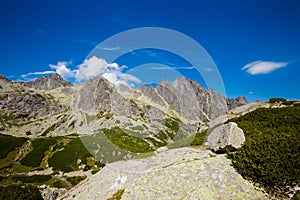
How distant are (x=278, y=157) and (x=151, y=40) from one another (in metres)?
20.3

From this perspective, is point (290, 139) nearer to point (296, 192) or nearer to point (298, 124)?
point (296, 192)

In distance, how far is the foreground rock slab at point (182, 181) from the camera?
14.7 meters

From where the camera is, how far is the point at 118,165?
23891 mm

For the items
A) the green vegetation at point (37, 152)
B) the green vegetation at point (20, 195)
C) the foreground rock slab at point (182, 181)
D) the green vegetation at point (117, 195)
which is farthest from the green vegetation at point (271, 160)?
the green vegetation at point (37, 152)

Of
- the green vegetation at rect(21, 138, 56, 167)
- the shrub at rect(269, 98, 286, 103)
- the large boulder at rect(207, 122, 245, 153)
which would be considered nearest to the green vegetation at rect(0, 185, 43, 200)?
the large boulder at rect(207, 122, 245, 153)

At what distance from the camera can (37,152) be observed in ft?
399

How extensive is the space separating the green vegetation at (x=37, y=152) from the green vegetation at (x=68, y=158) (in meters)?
6.80

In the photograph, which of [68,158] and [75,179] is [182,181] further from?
[68,158]

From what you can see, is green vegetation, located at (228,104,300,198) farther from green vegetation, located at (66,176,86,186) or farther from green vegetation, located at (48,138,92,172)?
green vegetation, located at (48,138,92,172)

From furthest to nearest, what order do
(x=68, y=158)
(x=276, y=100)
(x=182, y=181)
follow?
(x=68, y=158), (x=276, y=100), (x=182, y=181)

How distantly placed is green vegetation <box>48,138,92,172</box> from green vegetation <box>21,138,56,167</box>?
6.80m

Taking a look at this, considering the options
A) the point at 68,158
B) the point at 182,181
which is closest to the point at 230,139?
the point at 182,181

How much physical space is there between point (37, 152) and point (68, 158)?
23.5m

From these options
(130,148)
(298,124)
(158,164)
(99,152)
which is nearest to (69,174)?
(99,152)
